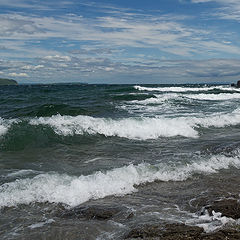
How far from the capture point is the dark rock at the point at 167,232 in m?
4.49

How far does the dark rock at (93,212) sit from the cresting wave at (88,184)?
0.42 meters

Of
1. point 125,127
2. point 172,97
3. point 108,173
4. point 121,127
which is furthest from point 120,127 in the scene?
point 172,97

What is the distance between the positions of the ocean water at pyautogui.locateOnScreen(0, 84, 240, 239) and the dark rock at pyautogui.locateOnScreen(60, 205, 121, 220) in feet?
0.39

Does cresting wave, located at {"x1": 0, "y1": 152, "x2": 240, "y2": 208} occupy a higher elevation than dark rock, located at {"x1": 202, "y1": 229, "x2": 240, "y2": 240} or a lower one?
lower

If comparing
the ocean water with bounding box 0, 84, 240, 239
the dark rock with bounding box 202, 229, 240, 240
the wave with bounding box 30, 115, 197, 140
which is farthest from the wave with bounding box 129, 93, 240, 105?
the dark rock with bounding box 202, 229, 240, 240

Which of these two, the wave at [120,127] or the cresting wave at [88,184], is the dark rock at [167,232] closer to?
the cresting wave at [88,184]

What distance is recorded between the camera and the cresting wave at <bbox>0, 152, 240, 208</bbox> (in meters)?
6.58

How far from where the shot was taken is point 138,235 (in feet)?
15.5

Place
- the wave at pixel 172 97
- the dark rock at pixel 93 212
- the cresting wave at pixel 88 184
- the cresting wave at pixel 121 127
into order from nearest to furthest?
the dark rock at pixel 93 212 < the cresting wave at pixel 88 184 < the cresting wave at pixel 121 127 < the wave at pixel 172 97

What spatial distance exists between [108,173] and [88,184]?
1016 mm

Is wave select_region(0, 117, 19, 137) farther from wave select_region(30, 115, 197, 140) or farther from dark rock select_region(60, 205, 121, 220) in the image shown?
dark rock select_region(60, 205, 121, 220)

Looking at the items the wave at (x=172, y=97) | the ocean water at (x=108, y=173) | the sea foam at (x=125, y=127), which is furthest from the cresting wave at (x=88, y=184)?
the wave at (x=172, y=97)

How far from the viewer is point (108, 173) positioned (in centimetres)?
820

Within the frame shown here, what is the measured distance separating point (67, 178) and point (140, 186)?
1.81m
